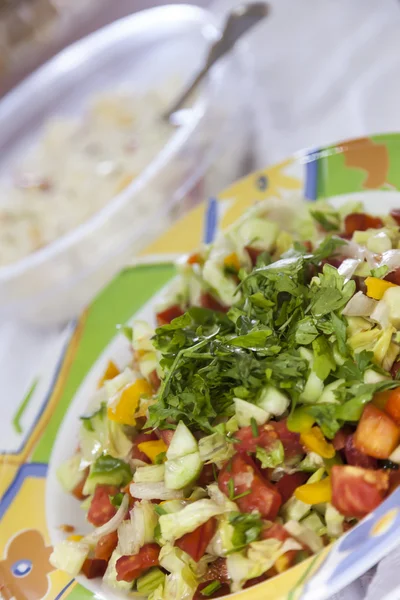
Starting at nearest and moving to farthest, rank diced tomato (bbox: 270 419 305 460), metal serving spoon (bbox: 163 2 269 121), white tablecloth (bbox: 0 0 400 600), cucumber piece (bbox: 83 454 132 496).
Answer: diced tomato (bbox: 270 419 305 460) < cucumber piece (bbox: 83 454 132 496) < white tablecloth (bbox: 0 0 400 600) < metal serving spoon (bbox: 163 2 269 121)

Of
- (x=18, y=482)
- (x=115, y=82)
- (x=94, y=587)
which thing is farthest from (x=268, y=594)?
(x=115, y=82)

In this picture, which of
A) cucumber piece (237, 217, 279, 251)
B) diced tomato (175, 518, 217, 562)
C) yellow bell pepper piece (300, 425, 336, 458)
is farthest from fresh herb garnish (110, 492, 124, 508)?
cucumber piece (237, 217, 279, 251)

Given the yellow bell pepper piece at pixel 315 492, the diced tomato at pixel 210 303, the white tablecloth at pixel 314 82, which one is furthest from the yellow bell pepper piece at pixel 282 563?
the white tablecloth at pixel 314 82

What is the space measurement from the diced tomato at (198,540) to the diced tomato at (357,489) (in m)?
0.24

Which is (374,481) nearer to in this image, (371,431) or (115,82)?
(371,431)

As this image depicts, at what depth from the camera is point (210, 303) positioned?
167 cm

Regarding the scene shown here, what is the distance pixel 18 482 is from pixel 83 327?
0.53 meters

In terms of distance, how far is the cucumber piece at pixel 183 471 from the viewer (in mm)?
1253

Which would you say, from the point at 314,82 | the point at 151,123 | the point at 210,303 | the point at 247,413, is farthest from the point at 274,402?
the point at 151,123

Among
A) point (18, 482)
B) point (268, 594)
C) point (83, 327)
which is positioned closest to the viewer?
point (268, 594)

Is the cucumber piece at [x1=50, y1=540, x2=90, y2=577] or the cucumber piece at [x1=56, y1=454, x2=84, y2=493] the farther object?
the cucumber piece at [x1=56, y1=454, x2=84, y2=493]

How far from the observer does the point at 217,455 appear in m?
1.25

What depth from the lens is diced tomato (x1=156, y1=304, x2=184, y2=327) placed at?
1.73 m

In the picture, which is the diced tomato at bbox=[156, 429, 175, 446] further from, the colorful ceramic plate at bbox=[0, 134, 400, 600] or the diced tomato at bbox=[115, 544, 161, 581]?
the colorful ceramic plate at bbox=[0, 134, 400, 600]
